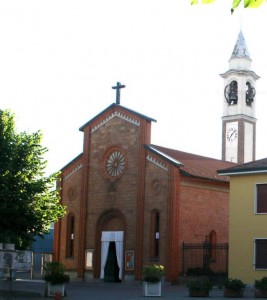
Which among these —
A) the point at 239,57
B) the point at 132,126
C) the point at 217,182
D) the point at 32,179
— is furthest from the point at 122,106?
the point at 239,57

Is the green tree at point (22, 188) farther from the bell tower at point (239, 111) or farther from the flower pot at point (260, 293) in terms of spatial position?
the bell tower at point (239, 111)

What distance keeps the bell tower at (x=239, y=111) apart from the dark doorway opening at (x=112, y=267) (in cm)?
2959

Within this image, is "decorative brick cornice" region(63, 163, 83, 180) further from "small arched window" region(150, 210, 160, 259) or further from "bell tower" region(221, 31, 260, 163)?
"bell tower" region(221, 31, 260, 163)

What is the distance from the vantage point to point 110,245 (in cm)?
4169

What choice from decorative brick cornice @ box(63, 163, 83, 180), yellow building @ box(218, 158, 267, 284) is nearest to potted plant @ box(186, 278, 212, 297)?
yellow building @ box(218, 158, 267, 284)

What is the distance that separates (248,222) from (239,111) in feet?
120

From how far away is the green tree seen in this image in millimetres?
31672

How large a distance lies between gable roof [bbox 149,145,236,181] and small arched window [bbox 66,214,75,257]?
8.20m

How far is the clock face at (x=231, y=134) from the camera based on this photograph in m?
68.9

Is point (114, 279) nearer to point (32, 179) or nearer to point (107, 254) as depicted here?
point (107, 254)

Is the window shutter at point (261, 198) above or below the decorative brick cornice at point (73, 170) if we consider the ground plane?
below

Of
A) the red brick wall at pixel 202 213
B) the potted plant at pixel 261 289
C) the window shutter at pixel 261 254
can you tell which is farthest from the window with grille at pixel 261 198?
the potted plant at pixel 261 289

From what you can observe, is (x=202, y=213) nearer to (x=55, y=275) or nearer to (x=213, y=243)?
(x=213, y=243)

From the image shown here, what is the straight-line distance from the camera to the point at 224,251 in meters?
39.9
